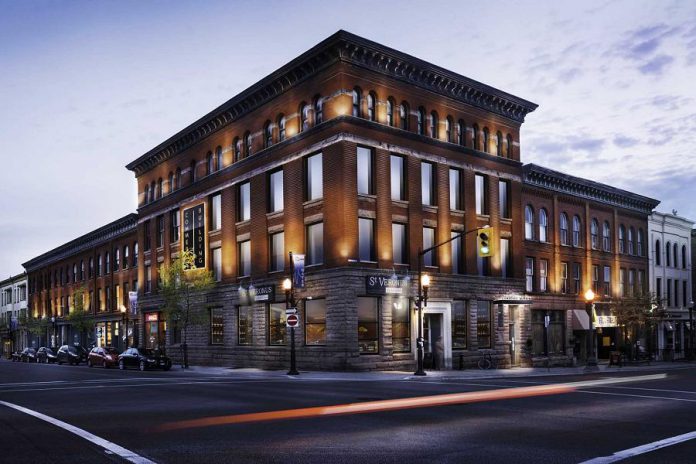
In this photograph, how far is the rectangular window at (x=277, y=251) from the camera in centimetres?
4288

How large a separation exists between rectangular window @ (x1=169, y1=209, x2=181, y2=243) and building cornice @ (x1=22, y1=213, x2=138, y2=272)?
12.6m

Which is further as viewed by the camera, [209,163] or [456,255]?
[209,163]

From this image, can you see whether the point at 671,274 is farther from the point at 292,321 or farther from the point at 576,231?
the point at 292,321

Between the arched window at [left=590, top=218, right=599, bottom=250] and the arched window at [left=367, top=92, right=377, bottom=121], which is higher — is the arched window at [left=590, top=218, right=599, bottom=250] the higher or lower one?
the lower one

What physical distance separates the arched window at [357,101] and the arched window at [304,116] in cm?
304

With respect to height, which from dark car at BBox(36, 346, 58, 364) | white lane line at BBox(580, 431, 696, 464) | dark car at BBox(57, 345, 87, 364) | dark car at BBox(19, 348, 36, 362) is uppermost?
A: white lane line at BBox(580, 431, 696, 464)

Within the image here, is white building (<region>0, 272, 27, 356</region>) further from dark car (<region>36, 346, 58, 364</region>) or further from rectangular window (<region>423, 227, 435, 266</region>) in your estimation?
rectangular window (<region>423, 227, 435, 266</region>)

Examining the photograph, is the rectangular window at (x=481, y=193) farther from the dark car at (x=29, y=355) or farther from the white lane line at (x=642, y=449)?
the dark car at (x=29, y=355)

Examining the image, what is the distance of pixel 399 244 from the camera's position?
133ft

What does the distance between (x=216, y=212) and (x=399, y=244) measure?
1567cm

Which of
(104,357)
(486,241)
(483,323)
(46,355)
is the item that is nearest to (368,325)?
(483,323)

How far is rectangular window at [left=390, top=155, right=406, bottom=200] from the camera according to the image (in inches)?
1594

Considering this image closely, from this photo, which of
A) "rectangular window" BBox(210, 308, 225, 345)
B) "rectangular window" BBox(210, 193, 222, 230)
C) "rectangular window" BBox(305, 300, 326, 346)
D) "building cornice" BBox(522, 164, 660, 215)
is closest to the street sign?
"rectangular window" BBox(305, 300, 326, 346)

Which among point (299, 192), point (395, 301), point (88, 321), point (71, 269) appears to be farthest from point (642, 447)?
point (71, 269)
